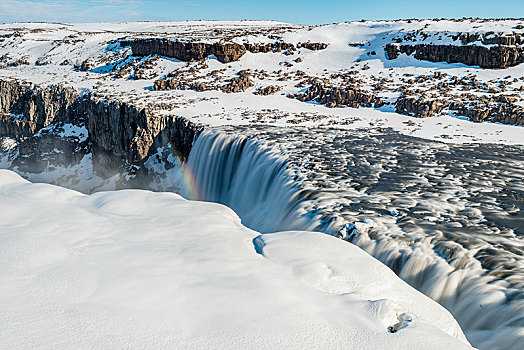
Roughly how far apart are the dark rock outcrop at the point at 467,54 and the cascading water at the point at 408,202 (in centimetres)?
2425

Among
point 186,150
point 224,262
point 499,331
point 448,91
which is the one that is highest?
point 448,91

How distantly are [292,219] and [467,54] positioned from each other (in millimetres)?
41199

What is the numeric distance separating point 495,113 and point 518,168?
14.1m

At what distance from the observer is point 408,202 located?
13.3 meters

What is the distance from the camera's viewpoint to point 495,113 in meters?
29.2

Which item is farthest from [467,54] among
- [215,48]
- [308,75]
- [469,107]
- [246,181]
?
[246,181]

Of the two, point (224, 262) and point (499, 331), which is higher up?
point (224, 262)

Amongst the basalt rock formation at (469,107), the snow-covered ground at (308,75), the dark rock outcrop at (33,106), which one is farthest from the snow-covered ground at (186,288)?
the dark rock outcrop at (33,106)

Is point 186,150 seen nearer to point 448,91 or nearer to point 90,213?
point 90,213

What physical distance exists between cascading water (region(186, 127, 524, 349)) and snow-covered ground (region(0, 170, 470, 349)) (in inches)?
66.6

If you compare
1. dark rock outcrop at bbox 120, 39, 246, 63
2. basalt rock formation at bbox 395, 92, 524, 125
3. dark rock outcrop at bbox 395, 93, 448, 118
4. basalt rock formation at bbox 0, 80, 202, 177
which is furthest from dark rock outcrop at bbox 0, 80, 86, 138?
basalt rock formation at bbox 395, 92, 524, 125

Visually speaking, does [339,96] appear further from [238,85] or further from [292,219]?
[292,219]

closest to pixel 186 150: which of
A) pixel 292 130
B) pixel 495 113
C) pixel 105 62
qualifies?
pixel 292 130

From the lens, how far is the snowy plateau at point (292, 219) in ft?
18.5
